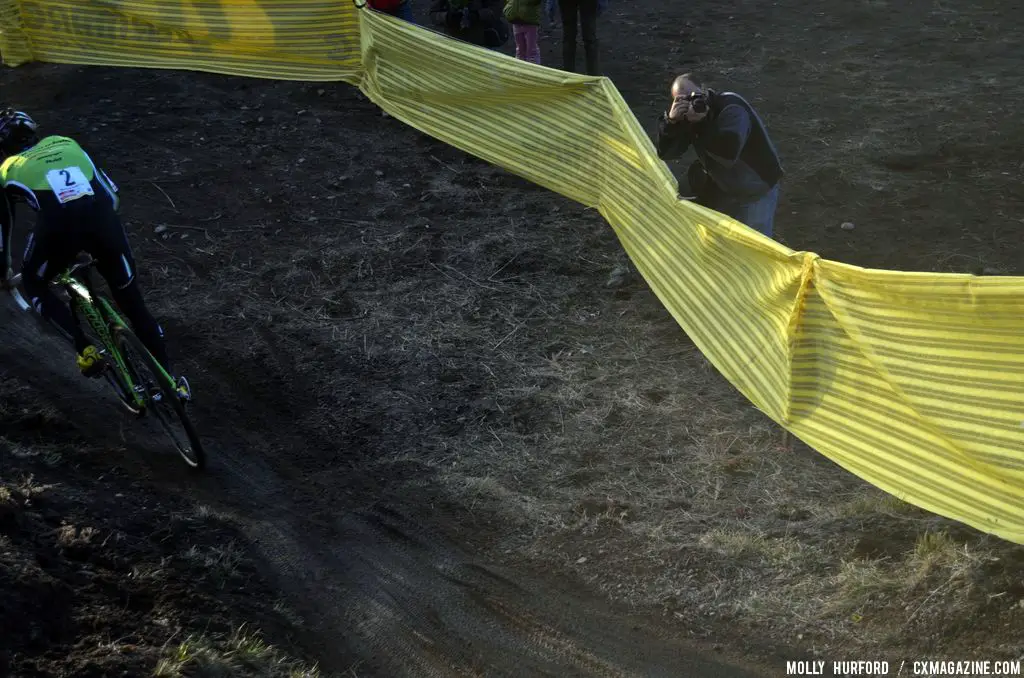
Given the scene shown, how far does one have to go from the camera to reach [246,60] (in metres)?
12.9

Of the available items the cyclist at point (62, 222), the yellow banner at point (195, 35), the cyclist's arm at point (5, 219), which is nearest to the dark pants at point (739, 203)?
the cyclist at point (62, 222)

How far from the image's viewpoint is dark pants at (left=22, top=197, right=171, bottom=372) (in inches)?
239

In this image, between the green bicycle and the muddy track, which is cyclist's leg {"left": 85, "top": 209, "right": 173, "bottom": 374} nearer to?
the green bicycle

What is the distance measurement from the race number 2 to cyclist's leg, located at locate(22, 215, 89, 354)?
163 mm

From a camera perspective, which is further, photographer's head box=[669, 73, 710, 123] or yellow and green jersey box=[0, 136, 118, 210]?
photographer's head box=[669, 73, 710, 123]

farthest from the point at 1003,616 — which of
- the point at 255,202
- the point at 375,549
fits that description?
the point at 255,202

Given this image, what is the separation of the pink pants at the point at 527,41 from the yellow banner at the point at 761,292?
85cm

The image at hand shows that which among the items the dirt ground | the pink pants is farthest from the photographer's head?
the pink pants

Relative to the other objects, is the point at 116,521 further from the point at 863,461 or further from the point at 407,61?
the point at 407,61

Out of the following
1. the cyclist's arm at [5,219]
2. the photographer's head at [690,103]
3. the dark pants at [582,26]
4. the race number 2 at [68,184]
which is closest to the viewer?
the race number 2 at [68,184]

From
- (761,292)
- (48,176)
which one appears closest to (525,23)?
(761,292)

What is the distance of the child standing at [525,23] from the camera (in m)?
10.6

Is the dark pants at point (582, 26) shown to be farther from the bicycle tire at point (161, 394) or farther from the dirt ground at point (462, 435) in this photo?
the bicycle tire at point (161, 394)

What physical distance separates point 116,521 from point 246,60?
8.49 m
